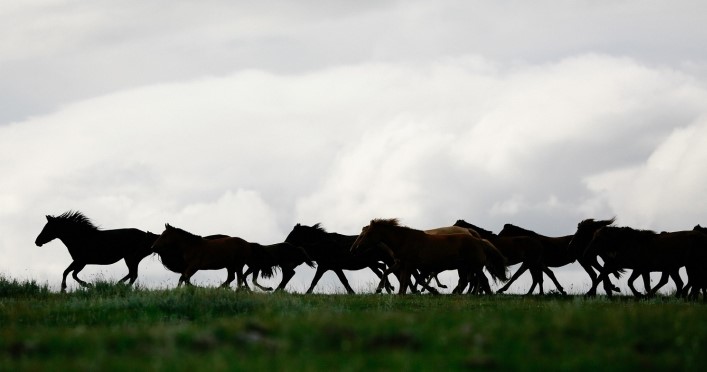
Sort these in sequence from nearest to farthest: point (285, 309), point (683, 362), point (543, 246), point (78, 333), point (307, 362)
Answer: point (307, 362) < point (683, 362) < point (78, 333) < point (285, 309) < point (543, 246)

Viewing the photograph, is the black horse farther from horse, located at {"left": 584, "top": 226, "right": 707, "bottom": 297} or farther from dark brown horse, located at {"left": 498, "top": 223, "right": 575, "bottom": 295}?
horse, located at {"left": 584, "top": 226, "right": 707, "bottom": 297}

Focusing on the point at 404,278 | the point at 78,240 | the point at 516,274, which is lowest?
the point at 404,278

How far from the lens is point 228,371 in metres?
7.96

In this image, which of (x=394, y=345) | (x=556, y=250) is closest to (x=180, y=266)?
(x=556, y=250)

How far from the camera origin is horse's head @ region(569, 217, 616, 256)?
2645cm

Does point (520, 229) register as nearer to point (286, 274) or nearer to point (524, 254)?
point (524, 254)

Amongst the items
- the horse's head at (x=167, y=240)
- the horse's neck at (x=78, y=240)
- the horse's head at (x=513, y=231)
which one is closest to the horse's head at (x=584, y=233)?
the horse's head at (x=513, y=231)

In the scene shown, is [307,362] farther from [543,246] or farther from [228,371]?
[543,246]

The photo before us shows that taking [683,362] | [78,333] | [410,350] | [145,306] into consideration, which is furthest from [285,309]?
[683,362]

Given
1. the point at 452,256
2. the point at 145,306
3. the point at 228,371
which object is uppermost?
the point at 452,256

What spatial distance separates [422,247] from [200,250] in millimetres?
5496

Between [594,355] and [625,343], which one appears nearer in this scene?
[594,355]

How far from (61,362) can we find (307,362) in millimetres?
2128

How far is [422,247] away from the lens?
24.0 meters
